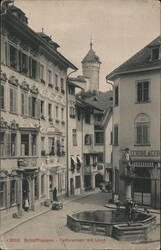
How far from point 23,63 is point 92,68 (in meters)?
2.56

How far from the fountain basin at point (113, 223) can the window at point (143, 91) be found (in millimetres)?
3311

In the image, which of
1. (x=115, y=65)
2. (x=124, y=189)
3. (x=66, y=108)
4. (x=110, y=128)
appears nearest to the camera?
(x=115, y=65)

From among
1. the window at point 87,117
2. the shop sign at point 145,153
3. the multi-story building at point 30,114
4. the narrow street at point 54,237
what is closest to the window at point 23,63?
the multi-story building at point 30,114

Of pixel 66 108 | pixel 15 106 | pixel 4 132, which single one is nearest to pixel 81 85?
pixel 66 108

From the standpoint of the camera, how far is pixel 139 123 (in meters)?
11.8

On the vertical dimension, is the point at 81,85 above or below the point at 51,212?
above

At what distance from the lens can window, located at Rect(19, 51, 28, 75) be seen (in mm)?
12061

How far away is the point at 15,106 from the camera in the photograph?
42.0 ft

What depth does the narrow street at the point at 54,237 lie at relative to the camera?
33.7 ft

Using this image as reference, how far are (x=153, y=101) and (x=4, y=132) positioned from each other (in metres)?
4.81

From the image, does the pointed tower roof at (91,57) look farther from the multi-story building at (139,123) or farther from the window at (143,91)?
the window at (143,91)

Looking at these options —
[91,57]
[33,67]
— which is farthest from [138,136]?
[33,67]

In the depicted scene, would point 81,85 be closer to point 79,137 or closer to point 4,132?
point 79,137

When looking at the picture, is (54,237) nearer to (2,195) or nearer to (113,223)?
(113,223)
